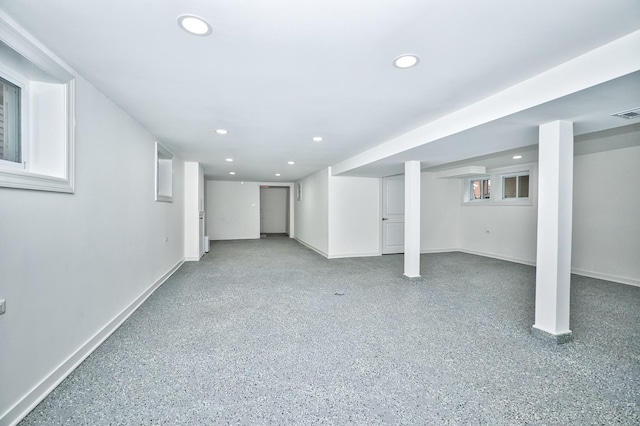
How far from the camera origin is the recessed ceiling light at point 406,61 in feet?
6.44

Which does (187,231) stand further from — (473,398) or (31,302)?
(473,398)

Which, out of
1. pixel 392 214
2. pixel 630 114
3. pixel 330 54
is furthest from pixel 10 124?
pixel 392 214

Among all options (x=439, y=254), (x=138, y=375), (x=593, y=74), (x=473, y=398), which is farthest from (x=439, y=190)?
(x=138, y=375)

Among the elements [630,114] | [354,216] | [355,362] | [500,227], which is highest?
[630,114]

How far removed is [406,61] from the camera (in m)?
2.02

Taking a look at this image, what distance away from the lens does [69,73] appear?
6.92ft

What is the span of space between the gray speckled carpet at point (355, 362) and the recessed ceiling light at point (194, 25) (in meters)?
2.22

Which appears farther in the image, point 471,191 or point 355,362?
point 471,191

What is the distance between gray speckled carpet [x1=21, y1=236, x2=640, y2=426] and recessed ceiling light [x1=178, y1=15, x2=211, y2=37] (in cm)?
222

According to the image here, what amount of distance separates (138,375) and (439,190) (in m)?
7.59

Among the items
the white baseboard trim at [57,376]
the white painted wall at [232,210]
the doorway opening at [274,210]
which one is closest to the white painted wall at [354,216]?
the white baseboard trim at [57,376]

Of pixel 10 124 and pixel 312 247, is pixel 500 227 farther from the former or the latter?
pixel 10 124

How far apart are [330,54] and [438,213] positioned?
681cm

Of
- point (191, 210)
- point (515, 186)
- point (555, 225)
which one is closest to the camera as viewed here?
point (555, 225)
